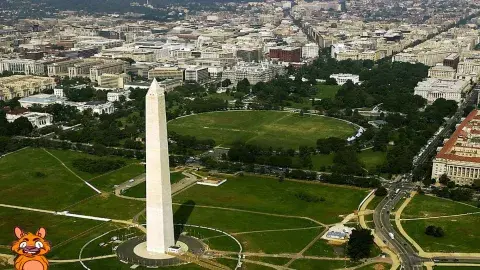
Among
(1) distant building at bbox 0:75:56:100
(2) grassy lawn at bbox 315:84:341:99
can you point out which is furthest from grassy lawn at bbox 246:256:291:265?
(1) distant building at bbox 0:75:56:100

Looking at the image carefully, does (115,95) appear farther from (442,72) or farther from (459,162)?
(442,72)

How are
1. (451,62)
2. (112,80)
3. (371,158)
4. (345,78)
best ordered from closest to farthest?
1. (371,158)
2. (112,80)
3. (345,78)
4. (451,62)

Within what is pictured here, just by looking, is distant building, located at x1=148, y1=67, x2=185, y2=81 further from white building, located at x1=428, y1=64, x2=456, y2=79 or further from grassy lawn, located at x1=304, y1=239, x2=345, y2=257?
grassy lawn, located at x1=304, y1=239, x2=345, y2=257

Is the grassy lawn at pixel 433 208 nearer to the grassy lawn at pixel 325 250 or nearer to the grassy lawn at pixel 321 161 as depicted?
the grassy lawn at pixel 325 250

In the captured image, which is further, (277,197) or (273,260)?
(277,197)

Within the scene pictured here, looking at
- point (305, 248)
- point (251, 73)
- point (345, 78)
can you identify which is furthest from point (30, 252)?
point (345, 78)
